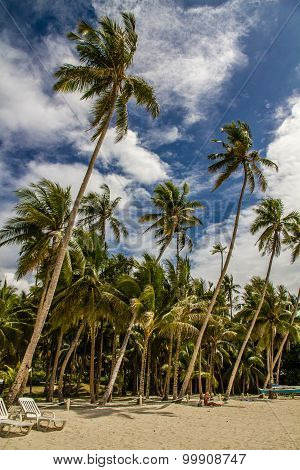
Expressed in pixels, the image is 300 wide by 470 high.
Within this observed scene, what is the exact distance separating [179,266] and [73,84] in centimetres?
1434

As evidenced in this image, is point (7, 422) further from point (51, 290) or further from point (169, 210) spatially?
point (169, 210)

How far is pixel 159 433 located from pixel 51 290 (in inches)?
252

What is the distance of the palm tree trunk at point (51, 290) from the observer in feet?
44.2

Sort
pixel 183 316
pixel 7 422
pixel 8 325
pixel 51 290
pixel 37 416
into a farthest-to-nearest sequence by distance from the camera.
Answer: pixel 8 325 → pixel 183 316 → pixel 51 290 → pixel 37 416 → pixel 7 422

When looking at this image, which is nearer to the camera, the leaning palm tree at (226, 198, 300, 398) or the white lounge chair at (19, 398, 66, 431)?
the white lounge chair at (19, 398, 66, 431)

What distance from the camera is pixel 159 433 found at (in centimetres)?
1166

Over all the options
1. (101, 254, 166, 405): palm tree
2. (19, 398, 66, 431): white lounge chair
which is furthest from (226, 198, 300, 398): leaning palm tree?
(19, 398, 66, 431): white lounge chair

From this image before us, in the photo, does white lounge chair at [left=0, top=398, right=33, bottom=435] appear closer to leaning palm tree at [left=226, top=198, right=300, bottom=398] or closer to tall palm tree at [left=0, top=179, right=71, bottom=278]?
tall palm tree at [left=0, top=179, right=71, bottom=278]

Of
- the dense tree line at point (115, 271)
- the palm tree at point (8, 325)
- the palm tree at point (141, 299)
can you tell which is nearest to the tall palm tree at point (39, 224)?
the dense tree line at point (115, 271)

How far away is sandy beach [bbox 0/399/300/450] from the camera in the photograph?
9.48 metres

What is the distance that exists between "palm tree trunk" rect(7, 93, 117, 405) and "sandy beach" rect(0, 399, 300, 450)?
2419 millimetres

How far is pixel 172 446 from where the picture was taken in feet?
31.3

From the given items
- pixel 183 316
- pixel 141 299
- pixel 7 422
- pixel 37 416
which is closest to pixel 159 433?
pixel 37 416
